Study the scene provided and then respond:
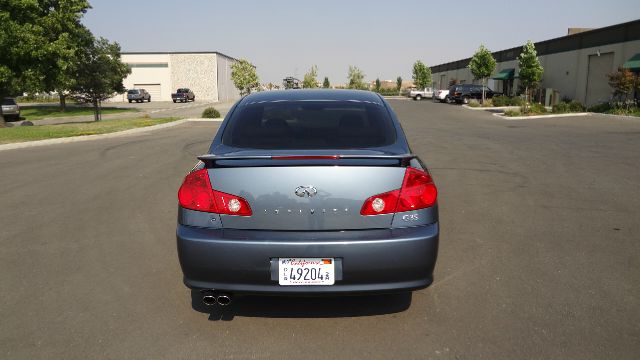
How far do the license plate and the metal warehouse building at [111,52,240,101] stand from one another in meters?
68.3

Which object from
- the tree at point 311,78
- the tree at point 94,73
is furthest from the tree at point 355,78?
Answer: the tree at point 94,73

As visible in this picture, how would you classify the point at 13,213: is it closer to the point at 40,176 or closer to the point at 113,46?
the point at 40,176

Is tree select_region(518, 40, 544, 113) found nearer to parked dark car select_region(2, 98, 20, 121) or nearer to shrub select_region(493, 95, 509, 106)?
shrub select_region(493, 95, 509, 106)

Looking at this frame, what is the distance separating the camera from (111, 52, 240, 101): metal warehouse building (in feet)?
224

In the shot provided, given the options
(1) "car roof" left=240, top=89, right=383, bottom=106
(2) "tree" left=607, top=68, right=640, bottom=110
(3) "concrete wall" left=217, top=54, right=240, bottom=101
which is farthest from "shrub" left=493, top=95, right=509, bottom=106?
(3) "concrete wall" left=217, top=54, right=240, bottom=101

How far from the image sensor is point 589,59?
34.5 metres

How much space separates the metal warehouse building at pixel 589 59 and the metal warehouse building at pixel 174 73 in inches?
1587

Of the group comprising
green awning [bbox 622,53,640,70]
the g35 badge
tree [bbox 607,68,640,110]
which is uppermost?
green awning [bbox 622,53,640,70]

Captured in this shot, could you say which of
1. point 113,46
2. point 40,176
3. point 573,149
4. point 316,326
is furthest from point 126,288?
point 113,46

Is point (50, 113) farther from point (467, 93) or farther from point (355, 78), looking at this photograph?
point (355, 78)

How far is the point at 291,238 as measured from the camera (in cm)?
309

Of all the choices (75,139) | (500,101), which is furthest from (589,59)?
(75,139)

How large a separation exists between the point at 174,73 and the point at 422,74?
37594 mm

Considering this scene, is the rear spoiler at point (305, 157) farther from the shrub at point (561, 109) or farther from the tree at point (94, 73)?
the shrub at point (561, 109)
